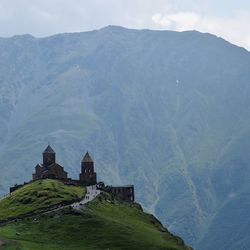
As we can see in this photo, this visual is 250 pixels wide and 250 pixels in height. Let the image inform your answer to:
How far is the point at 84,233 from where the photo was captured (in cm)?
14000

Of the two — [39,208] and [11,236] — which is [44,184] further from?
[11,236]

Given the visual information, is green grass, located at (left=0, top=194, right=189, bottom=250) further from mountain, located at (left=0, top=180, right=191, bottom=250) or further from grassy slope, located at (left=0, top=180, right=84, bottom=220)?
grassy slope, located at (left=0, top=180, right=84, bottom=220)

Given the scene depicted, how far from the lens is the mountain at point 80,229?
13125 cm

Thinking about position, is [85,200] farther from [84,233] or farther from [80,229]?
[84,233]

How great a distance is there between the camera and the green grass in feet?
427

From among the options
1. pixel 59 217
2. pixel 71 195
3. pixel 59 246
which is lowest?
pixel 59 246

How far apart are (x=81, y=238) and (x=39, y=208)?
32064mm

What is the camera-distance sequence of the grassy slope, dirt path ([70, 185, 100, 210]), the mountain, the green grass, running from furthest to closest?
the grassy slope, dirt path ([70, 185, 100, 210]), the mountain, the green grass

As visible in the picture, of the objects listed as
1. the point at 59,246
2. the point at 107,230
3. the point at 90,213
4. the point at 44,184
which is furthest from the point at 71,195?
the point at 59,246

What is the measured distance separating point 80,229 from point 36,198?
129ft

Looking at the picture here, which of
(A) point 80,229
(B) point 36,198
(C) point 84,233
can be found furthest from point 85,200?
(C) point 84,233

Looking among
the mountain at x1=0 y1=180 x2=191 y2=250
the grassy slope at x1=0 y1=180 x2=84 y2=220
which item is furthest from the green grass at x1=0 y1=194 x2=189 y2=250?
the grassy slope at x1=0 y1=180 x2=84 y2=220

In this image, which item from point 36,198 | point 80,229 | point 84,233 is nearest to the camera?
point 84,233

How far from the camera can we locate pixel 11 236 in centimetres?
13038
